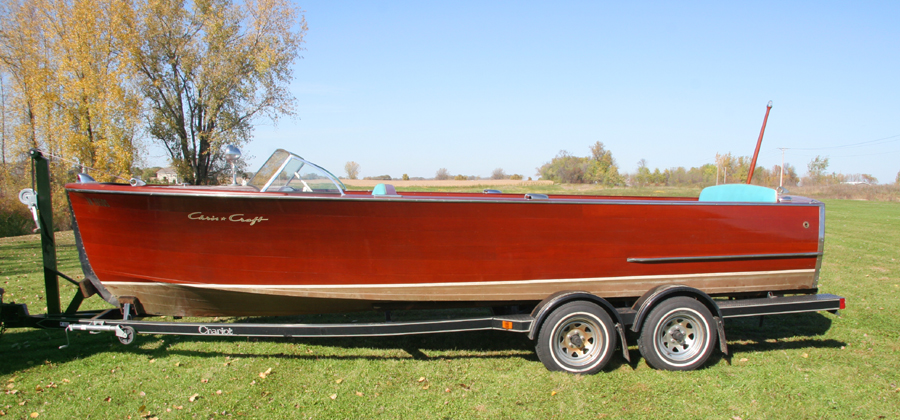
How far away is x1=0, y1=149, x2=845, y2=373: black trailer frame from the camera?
4137 millimetres

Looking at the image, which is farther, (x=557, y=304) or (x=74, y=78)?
(x=74, y=78)

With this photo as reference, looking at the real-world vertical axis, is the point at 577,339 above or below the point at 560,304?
below

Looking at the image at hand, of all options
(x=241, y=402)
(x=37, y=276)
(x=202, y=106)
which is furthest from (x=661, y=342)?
(x=202, y=106)

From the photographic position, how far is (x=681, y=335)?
442cm

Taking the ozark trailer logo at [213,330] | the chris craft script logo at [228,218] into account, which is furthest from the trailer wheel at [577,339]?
the ozark trailer logo at [213,330]

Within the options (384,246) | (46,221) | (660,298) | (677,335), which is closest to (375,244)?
(384,246)

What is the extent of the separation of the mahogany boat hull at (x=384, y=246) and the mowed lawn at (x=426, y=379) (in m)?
0.60

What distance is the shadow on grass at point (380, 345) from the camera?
15.0 ft

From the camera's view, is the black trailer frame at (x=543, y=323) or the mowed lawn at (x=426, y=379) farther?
the black trailer frame at (x=543, y=323)

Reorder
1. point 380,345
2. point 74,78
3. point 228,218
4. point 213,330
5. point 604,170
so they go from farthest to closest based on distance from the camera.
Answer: point 604,170 < point 74,78 < point 380,345 < point 213,330 < point 228,218

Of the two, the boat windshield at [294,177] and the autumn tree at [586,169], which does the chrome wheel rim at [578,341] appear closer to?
the boat windshield at [294,177]

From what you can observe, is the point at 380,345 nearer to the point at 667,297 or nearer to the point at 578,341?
the point at 578,341

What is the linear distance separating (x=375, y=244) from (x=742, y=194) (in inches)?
158

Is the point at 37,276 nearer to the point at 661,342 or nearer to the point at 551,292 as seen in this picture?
the point at 551,292
